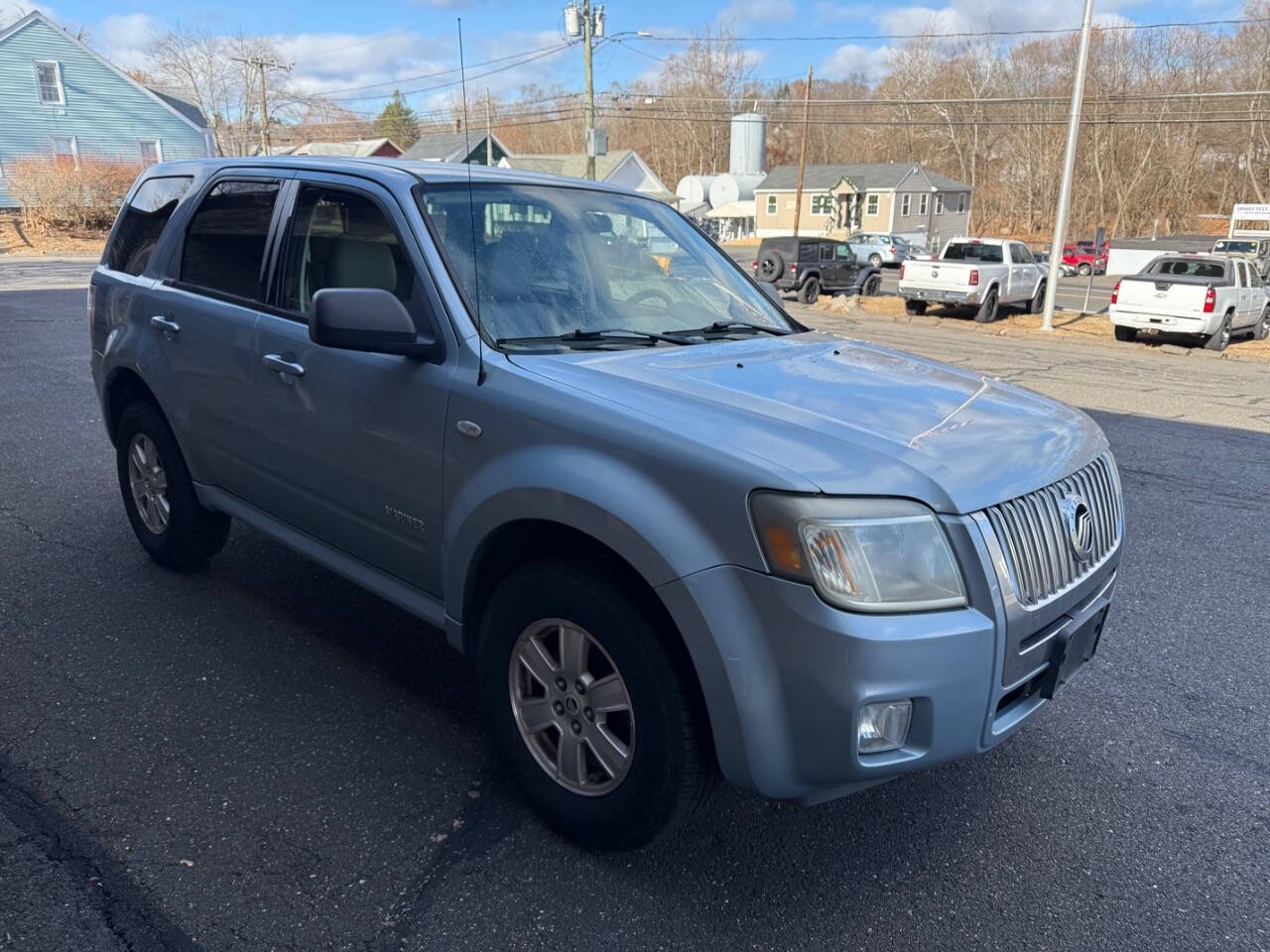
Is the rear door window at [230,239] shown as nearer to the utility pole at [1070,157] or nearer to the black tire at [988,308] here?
the utility pole at [1070,157]

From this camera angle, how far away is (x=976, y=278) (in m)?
20.2

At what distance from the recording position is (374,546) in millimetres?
3295

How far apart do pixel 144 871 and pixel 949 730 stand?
7.02 feet

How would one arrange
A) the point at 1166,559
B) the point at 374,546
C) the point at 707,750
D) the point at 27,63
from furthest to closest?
1. the point at 27,63
2. the point at 1166,559
3. the point at 374,546
4. the point at 707,750

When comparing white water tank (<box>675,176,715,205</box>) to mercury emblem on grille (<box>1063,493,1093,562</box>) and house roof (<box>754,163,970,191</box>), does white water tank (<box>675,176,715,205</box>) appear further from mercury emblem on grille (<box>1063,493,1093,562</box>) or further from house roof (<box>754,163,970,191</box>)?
mercury emblem on grille (<box>1063,493,1093,562</box>)

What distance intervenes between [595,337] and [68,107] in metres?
48.8

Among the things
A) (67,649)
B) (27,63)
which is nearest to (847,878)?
(67,649)

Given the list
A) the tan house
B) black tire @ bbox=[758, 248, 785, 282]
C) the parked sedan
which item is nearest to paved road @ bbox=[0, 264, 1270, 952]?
black tire @ bbox=[758, 248, 785, 282]

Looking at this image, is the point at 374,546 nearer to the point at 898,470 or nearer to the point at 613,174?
the point at 898,470

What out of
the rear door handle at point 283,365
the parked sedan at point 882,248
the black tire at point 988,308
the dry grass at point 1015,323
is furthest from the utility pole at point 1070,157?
the parked sedan at point 882,248

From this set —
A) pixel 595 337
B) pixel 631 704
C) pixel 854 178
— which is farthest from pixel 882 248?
pixel 631 704

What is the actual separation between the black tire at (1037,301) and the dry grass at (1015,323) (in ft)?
1.62

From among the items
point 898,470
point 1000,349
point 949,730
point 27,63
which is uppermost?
point 27,63

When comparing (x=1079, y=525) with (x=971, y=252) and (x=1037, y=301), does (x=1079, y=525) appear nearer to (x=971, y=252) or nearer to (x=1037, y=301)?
(x=971, y=252)
